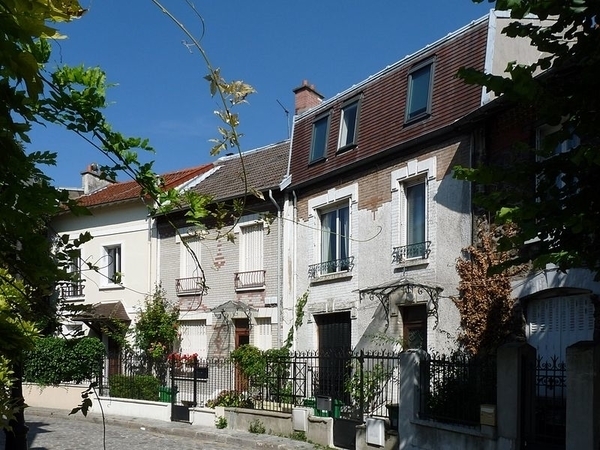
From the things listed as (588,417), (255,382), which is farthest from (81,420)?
(588,417)

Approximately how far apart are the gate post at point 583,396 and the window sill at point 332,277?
8793 mm

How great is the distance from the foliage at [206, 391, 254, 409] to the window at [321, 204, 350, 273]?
354cm

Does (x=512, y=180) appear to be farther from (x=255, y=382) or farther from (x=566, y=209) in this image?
(x=255, y=382)

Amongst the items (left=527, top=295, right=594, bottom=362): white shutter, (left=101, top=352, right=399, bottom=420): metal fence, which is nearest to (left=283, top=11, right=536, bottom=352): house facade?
(left=101, top=352, right=399, bottom=420): metal fence

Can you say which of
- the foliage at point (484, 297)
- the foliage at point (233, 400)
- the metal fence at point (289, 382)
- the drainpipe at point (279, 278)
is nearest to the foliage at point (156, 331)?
the metal fence at point (289, 382)

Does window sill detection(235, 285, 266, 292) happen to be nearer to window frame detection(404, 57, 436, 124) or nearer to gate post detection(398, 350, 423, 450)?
window frame detection(404, 57, 436, 124)

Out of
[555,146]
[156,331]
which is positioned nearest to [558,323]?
[555,146]

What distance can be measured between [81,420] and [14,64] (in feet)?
64.0

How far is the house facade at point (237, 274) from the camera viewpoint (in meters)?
20.1

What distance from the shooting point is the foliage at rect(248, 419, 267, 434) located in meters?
16.0

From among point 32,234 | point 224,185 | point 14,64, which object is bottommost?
point 32,234

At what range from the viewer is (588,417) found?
8.95 m

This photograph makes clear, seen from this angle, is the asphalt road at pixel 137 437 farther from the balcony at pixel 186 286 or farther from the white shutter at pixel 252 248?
the white shutter at pixel 252 248

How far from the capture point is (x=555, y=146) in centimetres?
695
